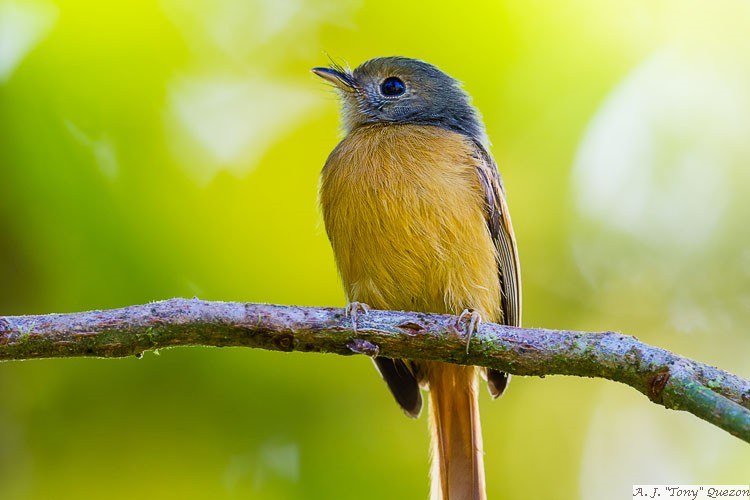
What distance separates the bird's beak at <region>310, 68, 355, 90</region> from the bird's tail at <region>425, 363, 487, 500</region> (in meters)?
1.95

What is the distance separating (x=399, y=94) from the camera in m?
5.34

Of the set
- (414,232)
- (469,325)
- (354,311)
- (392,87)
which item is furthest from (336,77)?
(469,325)

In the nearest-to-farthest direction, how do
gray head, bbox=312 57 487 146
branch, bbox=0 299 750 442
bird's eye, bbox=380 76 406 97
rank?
1. branch, bbox=0 299 750 442
2. gray head, bbox=312 57 487 146
3. bird's eye, bbox=380 76 406 97

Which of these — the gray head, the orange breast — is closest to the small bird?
the orange breast

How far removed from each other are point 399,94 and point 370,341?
244 centimetres

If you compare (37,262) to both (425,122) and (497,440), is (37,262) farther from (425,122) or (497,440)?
(497,440)

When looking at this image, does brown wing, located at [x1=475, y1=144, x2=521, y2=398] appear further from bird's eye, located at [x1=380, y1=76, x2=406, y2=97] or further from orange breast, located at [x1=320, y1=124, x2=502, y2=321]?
bird's eye, located at [x1=380, y1=76, x2=406, y2=97]

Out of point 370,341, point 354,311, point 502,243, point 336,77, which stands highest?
point 336,77

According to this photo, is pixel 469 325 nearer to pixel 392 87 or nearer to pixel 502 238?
pixel 502 238

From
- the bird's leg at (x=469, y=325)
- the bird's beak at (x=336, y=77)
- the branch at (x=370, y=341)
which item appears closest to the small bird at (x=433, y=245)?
the bird's beak at (x=336, y=77)

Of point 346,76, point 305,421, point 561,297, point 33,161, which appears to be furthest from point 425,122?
point 33,161

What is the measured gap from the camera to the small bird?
4.29 metres

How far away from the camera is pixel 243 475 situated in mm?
4367

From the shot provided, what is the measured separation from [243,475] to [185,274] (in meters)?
1.13
